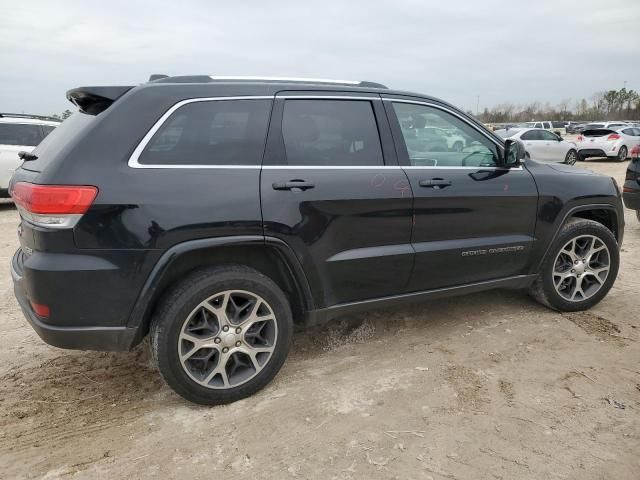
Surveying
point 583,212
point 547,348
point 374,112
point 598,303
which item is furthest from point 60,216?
point 598,303

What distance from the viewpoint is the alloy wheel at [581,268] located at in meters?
3.98

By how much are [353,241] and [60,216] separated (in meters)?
1.62

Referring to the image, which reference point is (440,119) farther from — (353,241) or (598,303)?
(598,303)

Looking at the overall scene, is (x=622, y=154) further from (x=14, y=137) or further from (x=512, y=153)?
(x=14, y=137)

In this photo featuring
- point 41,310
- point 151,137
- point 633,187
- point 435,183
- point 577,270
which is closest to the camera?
point 41,310

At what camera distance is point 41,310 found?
96.1 inches

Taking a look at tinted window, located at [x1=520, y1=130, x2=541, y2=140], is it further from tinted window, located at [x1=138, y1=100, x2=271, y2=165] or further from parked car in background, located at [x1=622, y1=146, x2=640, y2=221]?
tinted window, located at [x1=138, y1=100, x2=271, y2=165]

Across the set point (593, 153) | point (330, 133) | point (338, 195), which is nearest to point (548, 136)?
point (593, 153)

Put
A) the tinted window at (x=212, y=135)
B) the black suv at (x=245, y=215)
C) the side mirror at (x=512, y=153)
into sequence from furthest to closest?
the side mirror at (x=512, y=153), the tinted window at (x=212, y=135), the black suv at (x=245, y=215)

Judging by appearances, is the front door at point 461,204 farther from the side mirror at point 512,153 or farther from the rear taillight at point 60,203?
the rear taillight at point 60,203

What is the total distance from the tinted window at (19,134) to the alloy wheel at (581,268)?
9.75m

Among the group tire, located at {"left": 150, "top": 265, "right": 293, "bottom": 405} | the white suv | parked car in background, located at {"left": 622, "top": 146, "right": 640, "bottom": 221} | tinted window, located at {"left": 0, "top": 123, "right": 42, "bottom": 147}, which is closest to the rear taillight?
tire, located at {"left": 150, "top": 265, "right": 293, "bottom": 405}

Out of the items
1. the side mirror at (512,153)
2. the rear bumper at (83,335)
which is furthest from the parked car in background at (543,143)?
the rear bumper at (83,335)

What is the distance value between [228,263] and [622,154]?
21554 millimetres
